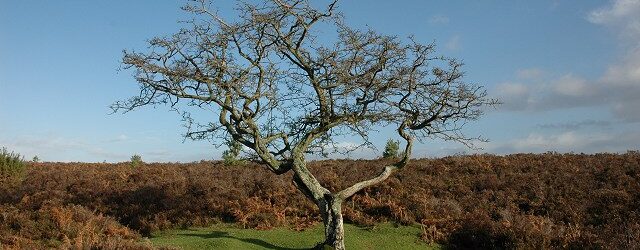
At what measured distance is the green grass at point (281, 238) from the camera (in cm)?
1656

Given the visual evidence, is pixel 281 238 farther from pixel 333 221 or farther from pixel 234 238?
pixel 333 221

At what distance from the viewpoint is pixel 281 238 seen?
1767cm

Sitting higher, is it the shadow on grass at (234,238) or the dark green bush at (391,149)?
the dark green bush at (391,149)

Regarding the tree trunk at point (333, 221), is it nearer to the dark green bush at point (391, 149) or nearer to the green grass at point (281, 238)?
the green grass at point (281, 238)

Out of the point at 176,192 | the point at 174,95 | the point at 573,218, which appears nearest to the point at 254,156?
the point at 174,95

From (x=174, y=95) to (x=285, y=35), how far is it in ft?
11.6

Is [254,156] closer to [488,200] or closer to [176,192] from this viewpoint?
[176,192]

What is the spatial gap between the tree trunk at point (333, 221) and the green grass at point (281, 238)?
3.71 feet

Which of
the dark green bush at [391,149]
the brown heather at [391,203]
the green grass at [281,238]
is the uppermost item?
the dark green bush at [391,149]

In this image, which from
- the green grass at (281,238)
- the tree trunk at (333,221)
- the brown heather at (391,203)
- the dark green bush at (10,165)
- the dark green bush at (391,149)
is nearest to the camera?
the tree trunk at (333,221)

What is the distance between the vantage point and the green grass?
54.3 ft

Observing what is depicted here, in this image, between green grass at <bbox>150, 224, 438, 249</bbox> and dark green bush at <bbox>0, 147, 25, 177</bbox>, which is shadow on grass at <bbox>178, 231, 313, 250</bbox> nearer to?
green grass at <bbox>150, 224, 438, 249</bbox>

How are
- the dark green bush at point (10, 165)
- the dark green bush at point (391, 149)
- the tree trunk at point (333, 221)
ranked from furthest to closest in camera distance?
the dark green bush at point (391, 149)
the dark green bush at point (10, 165)
the tree trunk at point (333, 221)

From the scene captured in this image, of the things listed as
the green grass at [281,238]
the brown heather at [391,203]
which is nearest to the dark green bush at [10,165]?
the brown heather at [391,203]
